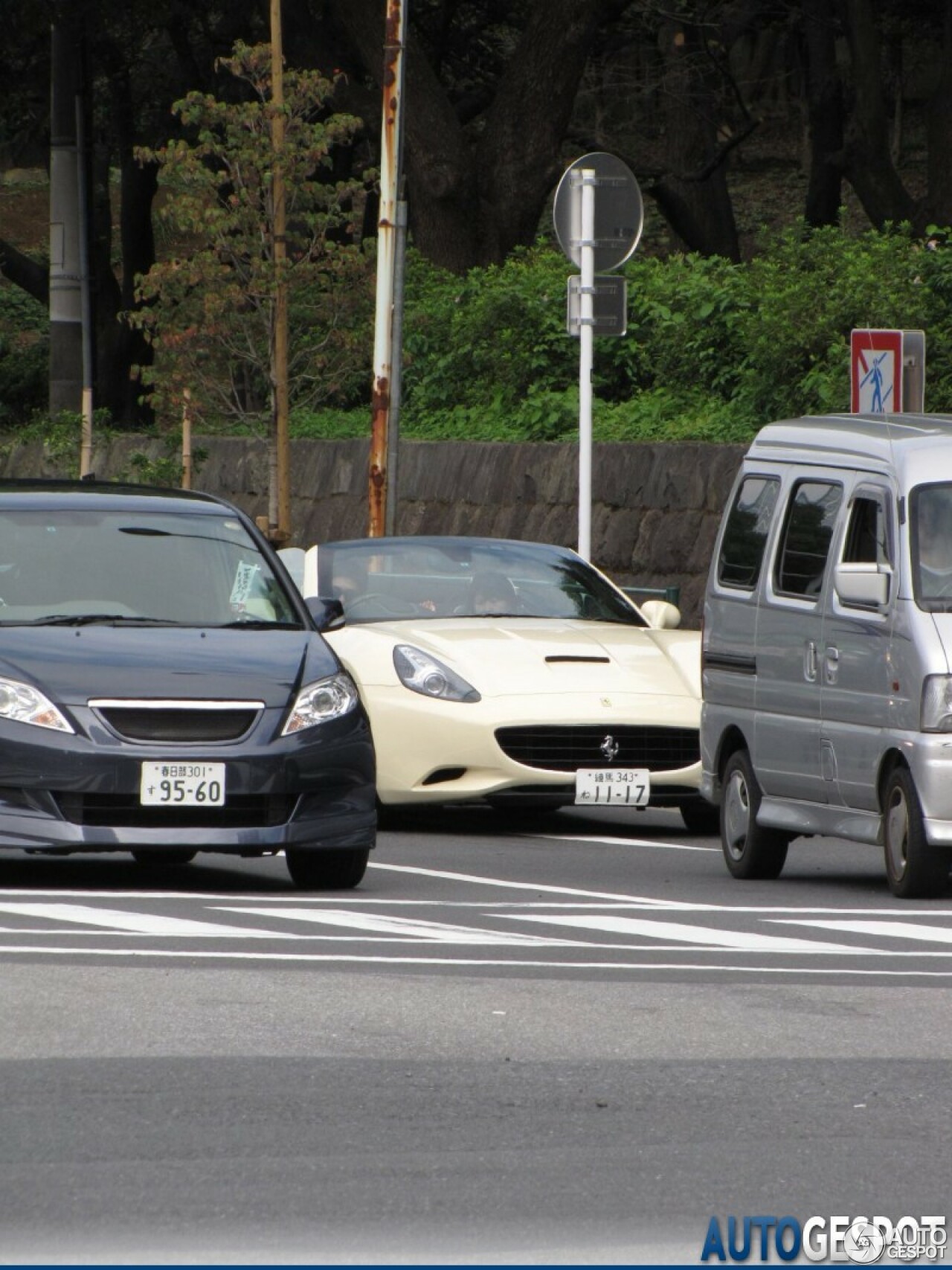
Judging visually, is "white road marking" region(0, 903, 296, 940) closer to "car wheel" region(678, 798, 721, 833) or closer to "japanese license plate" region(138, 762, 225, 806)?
"japanese license plate" region(138, 762, 225, 806)

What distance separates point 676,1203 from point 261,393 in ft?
91.1

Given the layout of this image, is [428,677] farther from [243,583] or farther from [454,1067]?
[454,1067]

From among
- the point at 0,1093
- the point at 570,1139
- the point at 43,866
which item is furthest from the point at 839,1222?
the point at 43,866

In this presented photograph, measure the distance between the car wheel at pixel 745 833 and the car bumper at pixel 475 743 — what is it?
153cm

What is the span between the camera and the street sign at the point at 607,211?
Answer: 70.5 ft

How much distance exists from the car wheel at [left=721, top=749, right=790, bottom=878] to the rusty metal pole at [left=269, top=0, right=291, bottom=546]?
53.9 feet

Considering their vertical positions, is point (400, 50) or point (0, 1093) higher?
point (400, 50)

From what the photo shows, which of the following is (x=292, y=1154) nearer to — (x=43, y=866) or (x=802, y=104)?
(x=43, y=866)

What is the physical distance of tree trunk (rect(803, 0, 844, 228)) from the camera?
38.0 m

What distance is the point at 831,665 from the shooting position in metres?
11.8

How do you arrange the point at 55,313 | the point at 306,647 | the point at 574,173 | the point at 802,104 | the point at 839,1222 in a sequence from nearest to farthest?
the point at 839,1222 < the point at 306,647 < the point at 574,173 < the point at 55,313 < the point at 802,104

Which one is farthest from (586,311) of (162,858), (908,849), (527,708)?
(908,849)

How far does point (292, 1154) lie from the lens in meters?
6.10

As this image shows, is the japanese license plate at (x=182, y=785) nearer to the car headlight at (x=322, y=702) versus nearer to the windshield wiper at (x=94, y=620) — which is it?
the car headlight at (x=322, y=702)
